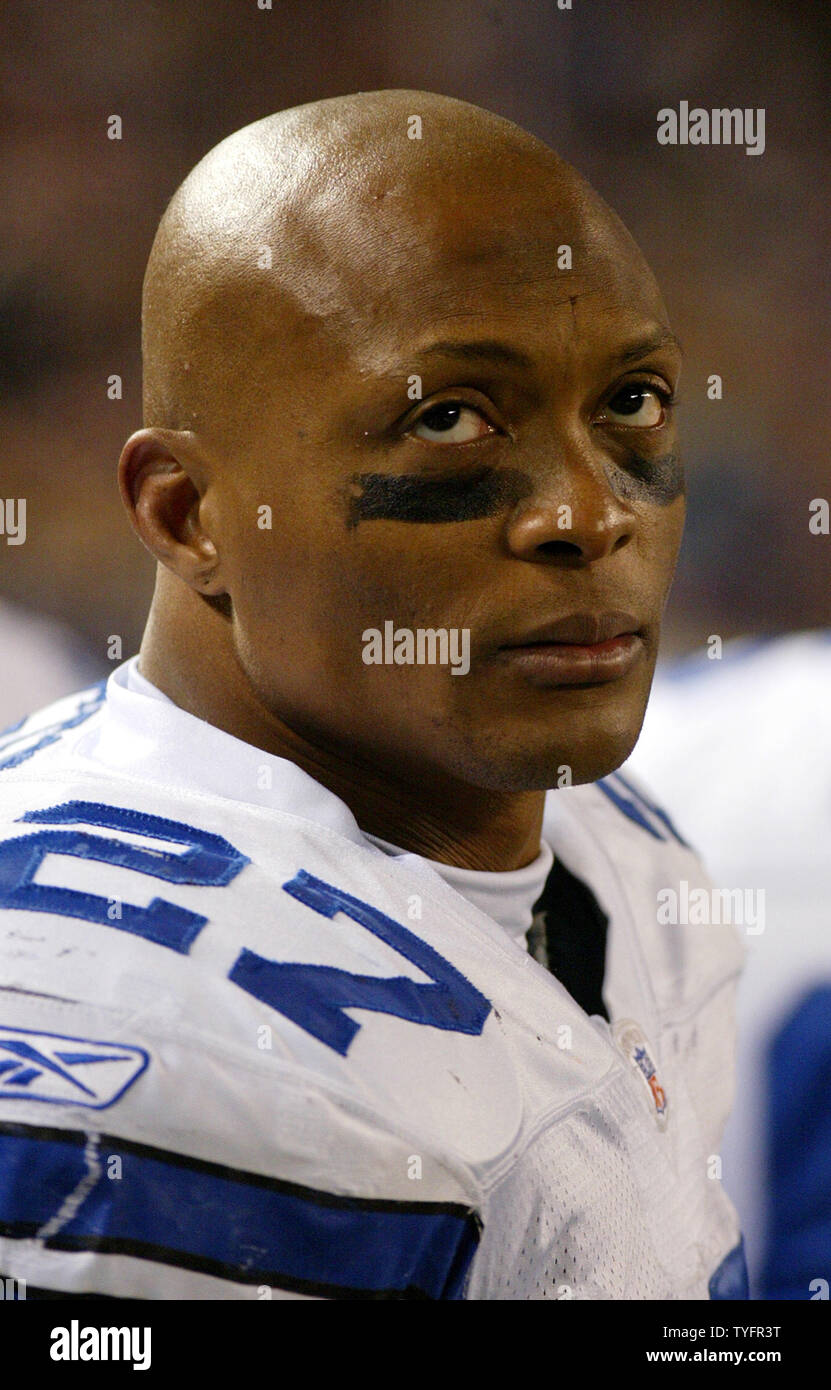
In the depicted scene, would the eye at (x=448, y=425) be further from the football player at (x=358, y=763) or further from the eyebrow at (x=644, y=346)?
the eyebrow at (x=644, y=346)

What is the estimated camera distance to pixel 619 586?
3.16 feet

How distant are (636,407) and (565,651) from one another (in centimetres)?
18

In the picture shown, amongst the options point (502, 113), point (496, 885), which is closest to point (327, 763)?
point (496, 885)

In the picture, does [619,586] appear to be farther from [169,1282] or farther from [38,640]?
[38,640]

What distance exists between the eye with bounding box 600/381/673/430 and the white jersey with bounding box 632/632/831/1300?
3.00 ft

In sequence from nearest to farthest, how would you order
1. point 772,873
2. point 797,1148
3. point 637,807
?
point 637,807 < point 797,1148 < point 772,873

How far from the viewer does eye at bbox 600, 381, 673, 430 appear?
1003 millimetres

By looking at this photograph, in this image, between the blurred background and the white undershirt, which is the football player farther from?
the blurred background

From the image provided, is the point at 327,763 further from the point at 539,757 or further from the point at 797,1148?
the point at 797,1148

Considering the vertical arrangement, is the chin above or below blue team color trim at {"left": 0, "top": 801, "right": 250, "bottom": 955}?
above

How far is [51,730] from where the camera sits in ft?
3.90

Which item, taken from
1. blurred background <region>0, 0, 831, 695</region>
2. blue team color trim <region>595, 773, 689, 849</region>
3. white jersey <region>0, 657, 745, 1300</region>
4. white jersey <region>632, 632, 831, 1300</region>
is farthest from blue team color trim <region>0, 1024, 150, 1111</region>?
blurred background <region>0, 0, 831, 695</region>

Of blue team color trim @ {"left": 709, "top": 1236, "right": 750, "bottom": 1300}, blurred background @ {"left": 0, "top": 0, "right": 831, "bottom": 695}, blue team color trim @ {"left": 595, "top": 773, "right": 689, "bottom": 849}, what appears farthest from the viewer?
blurred background @ {"left": 0, "top": 0, "right": 831, "bottom": 695}

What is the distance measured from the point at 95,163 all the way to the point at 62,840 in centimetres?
160
